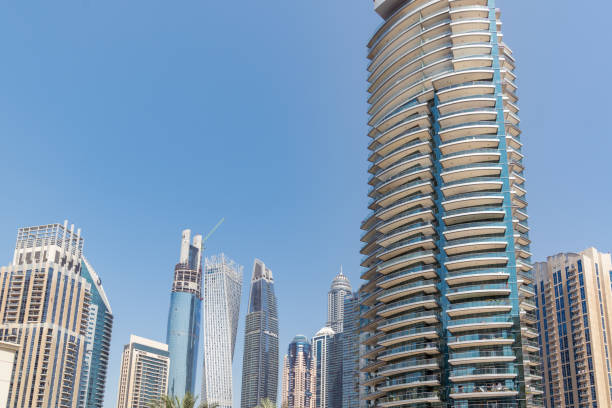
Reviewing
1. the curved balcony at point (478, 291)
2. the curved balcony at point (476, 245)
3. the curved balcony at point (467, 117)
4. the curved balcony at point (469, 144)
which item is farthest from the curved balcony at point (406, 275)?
the curved balcony at point (467, 117)

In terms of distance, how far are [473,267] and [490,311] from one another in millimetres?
8902

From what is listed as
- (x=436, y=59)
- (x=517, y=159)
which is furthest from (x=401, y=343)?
(x=436, y=59)

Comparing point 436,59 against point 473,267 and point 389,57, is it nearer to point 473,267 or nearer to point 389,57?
point 389,57

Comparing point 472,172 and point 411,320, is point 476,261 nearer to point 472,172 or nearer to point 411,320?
point 411,320

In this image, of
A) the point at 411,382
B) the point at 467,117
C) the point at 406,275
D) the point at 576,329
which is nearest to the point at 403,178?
the point at 467,117

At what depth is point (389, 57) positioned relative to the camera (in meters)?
137

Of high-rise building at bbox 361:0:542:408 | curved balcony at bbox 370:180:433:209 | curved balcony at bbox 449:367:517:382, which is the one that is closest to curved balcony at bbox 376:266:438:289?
high-rise building at bbox 361:0:542:408

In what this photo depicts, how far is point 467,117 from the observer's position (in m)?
119

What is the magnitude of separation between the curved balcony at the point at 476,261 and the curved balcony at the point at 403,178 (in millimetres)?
17062

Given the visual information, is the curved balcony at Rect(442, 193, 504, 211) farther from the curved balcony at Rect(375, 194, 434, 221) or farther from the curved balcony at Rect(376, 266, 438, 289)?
the curved balcony at Rect(376, 266, 438, 289)

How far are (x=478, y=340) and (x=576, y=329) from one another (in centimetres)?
8686

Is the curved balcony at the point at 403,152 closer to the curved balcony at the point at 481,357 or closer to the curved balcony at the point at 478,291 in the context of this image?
the curved balcony at the point at 478,291

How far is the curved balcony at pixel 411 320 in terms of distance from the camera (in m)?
111

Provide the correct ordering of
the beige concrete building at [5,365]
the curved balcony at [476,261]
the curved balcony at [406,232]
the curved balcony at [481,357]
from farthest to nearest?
the curved balcony at [406,232], the curved balcony at [476,261], the curved balcony at [481,357], the beige concrete building at [5,365]
